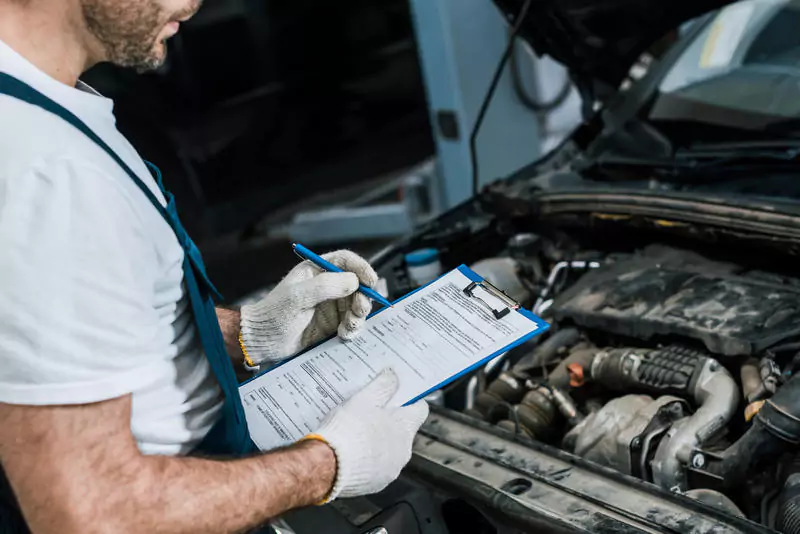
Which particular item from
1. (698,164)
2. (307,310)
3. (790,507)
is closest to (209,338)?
(307,310)

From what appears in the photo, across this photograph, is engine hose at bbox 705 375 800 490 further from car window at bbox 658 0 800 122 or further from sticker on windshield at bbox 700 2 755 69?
sticker on windshield at bbox 700 2 755 69

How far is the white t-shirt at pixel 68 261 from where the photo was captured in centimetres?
85

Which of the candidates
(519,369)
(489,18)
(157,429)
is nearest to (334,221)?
(489,18)

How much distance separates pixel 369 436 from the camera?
1.13 metres

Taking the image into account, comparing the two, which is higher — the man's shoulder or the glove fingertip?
the man's shoulder

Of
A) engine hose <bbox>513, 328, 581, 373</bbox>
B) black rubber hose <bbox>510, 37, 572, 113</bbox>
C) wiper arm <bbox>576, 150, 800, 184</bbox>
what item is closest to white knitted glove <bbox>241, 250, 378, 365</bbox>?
engine hose <bbox>513, 328, 581, 373</bbox>

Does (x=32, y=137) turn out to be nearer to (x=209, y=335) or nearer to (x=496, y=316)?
(x=209, y=335)

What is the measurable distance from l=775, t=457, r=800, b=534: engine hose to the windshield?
948 mm

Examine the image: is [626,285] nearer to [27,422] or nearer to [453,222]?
[453,222]

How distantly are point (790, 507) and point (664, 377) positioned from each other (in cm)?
39

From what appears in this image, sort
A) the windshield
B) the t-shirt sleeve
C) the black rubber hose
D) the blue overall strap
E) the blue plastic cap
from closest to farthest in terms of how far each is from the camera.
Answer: the t-shirt sleeve, the blue overall strap, the windshield, the blue plastic cap, the black rubber hose

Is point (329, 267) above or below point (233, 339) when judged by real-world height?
above

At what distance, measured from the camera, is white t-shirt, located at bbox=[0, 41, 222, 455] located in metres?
0.85

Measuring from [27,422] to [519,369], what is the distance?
1104 mm
